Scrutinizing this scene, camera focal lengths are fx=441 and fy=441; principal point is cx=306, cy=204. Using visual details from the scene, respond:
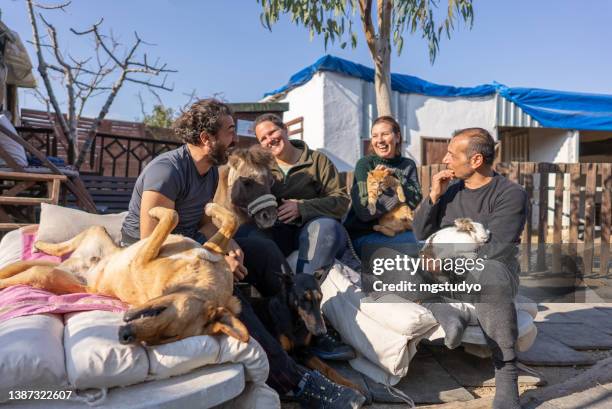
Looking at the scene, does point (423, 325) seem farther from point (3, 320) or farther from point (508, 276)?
point (3, 320)

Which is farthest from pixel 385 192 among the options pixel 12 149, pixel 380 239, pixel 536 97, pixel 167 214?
pixel 536 97

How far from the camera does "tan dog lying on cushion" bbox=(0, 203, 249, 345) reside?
2.03m

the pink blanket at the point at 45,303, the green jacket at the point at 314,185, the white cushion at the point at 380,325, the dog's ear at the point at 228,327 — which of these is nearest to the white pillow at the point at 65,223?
the pink blanket at the point at 45,303

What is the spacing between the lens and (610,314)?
481 cm

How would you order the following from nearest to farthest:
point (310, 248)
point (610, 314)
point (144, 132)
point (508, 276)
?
point (508, 276), point (310, 248), point (610, 314), point (144, 132)

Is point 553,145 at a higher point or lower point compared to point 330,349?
higher

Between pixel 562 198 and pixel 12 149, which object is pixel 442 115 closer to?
pixel 562 198

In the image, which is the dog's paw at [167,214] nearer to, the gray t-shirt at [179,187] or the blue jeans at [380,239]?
the gray t-shirt at [179,187]

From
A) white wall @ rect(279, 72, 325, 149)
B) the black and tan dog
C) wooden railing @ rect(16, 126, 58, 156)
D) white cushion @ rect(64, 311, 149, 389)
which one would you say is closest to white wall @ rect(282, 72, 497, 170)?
white wall @ rect(279, 72, 325, 149)

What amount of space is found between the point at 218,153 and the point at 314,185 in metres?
1.11

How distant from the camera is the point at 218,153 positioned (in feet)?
10.5

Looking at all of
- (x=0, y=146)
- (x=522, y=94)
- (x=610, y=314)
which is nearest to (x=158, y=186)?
(x=0, y=146)

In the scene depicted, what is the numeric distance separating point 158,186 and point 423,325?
6.37 feet

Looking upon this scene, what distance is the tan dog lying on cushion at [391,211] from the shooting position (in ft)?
12.8
